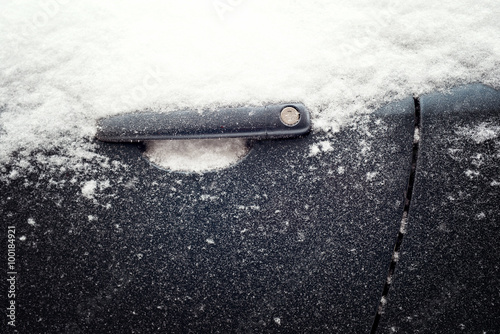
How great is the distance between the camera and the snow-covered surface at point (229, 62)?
0.93 m

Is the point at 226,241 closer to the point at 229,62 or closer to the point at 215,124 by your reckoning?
the point at 215,124

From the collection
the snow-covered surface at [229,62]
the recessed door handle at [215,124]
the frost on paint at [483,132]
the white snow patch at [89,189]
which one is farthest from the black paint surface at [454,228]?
the white snow patch at [89,189]

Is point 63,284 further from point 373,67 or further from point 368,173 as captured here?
point 373,67

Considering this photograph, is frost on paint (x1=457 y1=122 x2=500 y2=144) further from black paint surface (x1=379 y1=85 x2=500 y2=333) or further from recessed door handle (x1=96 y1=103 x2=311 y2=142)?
recessed door handle (x1=96 y1=103 x2=311 y2=142)

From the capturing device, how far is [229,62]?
0.96 m

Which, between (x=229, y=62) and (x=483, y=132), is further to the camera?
(x=229, y=62)

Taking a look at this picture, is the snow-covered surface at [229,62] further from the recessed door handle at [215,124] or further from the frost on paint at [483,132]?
the frost on paint at [483,132]

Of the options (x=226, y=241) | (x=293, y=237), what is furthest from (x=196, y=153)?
(x=293, y=237)

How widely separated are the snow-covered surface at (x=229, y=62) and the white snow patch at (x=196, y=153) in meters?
0.12

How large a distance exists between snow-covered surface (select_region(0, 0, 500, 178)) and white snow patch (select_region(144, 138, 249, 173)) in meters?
0.12

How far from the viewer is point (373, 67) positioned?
0.95m

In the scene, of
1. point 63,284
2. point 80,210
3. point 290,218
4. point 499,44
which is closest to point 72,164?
point 80,210

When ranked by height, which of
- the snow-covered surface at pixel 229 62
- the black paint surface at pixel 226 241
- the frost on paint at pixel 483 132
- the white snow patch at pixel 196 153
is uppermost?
the snow-covered surface at pixel 229 62

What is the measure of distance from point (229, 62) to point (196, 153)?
303 mm
